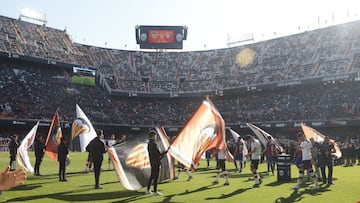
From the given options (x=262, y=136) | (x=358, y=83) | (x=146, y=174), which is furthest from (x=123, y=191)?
(x=358, y=83)

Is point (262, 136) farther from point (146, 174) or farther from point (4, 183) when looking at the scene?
point (4, 183)

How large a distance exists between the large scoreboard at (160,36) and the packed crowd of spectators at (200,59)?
1.83 m

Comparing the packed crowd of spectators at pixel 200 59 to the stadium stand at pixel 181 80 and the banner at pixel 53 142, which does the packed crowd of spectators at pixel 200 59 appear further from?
the banner at pixel 53 142

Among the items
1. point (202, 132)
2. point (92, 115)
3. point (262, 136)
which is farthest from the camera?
point (92, 115)

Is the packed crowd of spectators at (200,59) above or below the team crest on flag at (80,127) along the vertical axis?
above

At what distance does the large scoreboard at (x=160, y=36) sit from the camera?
7075cm

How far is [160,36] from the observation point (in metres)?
70.9

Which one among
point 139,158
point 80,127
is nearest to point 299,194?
point 139,158

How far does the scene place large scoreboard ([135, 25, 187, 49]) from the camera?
232 ft

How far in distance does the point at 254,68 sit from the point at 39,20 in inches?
1536

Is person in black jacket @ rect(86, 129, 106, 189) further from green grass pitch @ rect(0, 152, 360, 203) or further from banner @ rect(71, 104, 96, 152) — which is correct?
banner @ rect(71, 104, 96, 152)

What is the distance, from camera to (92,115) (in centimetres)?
5553

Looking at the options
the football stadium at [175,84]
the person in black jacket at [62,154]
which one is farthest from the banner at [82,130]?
the football stadium at [175,84]

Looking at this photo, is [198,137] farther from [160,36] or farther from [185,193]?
[160,36]
